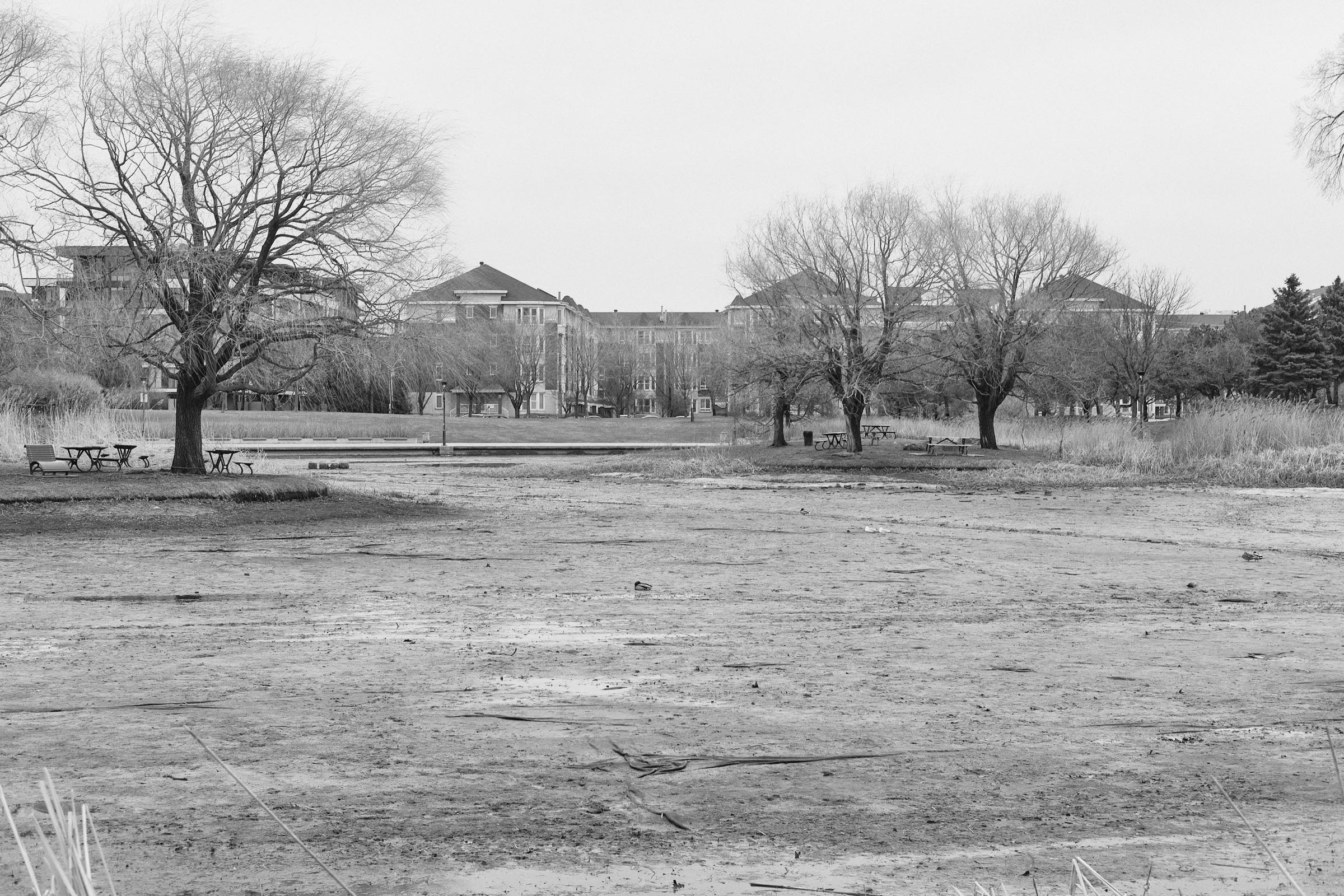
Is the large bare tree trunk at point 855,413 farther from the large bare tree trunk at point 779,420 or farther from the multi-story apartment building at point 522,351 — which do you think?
the multi-story apartment building at point 522,351

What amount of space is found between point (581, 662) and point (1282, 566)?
10.1 meters

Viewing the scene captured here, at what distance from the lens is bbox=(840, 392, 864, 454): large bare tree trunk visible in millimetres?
41531

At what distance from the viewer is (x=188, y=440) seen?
26.2 metres

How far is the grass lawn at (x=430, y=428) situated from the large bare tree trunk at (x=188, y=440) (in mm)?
25951

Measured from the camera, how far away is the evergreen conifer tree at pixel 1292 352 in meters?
74.6

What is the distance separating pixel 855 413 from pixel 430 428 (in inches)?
1161

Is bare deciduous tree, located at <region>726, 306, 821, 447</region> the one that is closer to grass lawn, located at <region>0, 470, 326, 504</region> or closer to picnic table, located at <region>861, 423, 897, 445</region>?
picnic table, located at <region>861, 423, 897, 445</region>

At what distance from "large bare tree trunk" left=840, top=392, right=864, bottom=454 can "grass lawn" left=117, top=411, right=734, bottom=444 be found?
658 inches

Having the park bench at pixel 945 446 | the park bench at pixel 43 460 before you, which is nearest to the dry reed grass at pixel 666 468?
the park bench at pixel 945 446

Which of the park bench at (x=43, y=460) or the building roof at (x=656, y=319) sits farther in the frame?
the building roof at (x=656, y=319)

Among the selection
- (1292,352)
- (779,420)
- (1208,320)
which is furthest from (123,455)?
(1208,320)

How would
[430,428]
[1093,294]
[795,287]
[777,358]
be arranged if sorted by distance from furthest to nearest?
[430,428]
[1093,294]
[795,287]
[777,358]

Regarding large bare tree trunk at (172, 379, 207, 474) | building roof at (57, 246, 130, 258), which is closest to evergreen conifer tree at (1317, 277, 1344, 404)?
large bare tree trunk at (172, 379, 207, 474)

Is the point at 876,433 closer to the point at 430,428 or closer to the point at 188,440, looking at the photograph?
the point at 430,428
